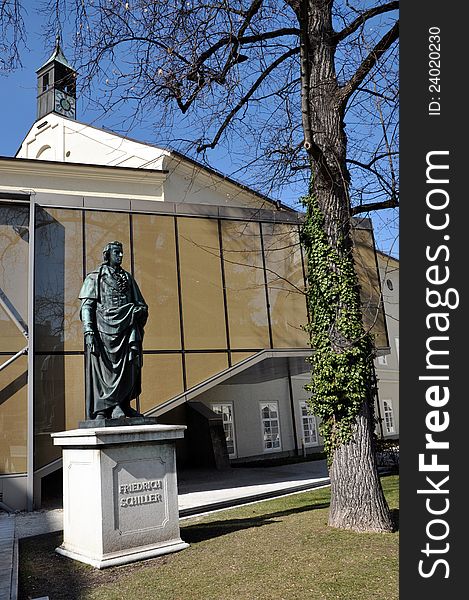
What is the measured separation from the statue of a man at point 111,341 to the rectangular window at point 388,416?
27409 mm

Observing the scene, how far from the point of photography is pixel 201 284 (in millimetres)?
15766

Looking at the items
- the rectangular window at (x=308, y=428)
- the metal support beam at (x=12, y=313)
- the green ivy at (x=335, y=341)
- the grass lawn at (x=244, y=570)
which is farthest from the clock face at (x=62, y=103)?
the grass lawn at (x=244, y=570)

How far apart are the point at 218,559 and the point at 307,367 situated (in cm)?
1368

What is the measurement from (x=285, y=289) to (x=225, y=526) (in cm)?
848

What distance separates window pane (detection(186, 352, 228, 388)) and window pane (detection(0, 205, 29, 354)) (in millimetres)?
4034

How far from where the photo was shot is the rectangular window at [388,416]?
110 ft

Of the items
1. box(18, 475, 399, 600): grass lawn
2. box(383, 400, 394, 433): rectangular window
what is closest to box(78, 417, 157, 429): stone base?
A: box(18, 475, 399, 600): grass lawn

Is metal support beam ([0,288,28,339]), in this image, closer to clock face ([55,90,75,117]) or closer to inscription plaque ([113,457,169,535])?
inscription plaque ([113,457,169,535])

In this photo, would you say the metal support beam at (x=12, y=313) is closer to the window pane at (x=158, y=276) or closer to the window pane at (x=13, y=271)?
the window pane at (x=13, y=271)

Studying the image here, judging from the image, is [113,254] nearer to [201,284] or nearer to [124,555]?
[124,555]

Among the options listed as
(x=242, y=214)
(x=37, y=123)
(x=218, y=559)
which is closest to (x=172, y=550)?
(x=218, y=559)

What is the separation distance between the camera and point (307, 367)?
20359 mm

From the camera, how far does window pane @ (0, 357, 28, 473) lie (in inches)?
523

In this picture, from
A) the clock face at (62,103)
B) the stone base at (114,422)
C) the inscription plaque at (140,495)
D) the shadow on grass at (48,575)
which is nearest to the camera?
the shadow on grass at (48,575)
